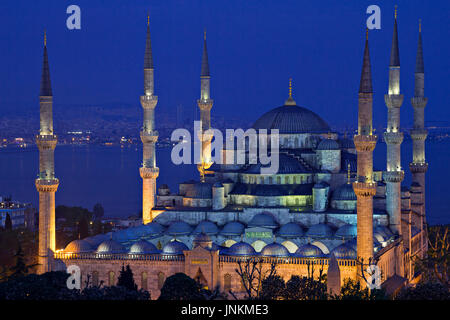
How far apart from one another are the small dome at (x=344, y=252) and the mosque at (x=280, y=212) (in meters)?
0.04

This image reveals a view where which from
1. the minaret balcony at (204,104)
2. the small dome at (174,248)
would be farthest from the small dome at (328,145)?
the small dome at (174,248)

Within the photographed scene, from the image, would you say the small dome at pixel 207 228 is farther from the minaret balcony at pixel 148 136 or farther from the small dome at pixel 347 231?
the minaret balcony at pixel 148 136

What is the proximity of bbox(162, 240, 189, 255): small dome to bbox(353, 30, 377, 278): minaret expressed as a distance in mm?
5759

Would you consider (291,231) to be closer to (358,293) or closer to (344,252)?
(344,252)

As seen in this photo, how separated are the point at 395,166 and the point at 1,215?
3083cm

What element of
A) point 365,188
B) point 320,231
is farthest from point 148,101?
point 365,188

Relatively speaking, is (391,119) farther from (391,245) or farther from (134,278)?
(134,278)

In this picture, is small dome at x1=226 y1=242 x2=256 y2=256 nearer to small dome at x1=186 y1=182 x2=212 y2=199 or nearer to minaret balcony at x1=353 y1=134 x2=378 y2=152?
minaret balcony at x1=353 y1=134 x2=378 y2=152

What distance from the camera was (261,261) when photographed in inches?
964

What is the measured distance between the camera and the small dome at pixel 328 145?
31.5 m

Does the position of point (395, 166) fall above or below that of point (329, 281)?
above

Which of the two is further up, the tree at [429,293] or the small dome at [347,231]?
the small dome at [347,231]
